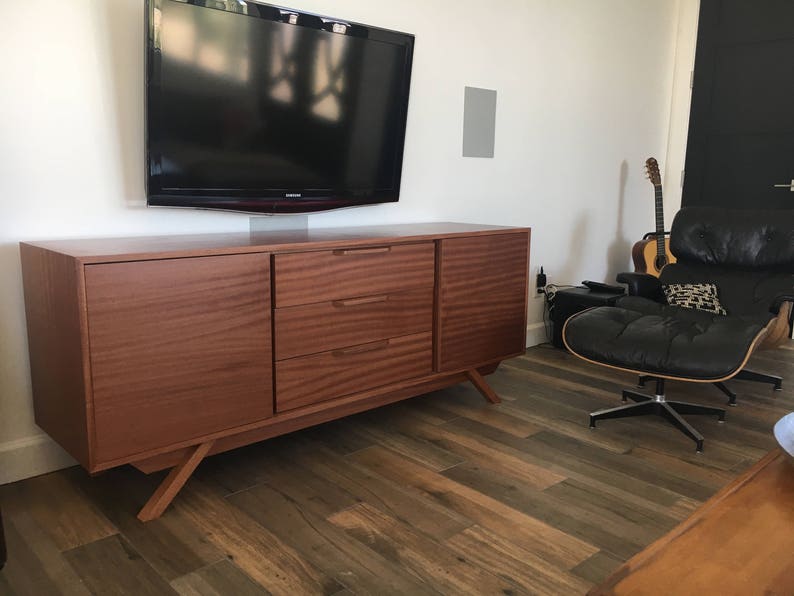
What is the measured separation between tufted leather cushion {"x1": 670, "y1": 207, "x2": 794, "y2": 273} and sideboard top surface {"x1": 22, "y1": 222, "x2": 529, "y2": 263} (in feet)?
3.48

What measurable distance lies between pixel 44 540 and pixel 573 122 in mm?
3428

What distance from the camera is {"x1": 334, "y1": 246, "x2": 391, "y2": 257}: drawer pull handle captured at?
235cm

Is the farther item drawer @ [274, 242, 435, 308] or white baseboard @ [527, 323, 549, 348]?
white baseboard @ [527, 323, 549, 348]

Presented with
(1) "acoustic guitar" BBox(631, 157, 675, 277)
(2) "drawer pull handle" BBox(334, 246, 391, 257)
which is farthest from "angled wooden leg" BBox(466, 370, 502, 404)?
(1) "acoustic guitar" BBox(631, 157, 675, 277)

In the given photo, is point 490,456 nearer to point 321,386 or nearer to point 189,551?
point 321,386

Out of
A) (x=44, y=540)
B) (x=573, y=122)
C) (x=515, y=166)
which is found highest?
(x=573, y=122)

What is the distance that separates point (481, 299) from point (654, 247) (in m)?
1.81

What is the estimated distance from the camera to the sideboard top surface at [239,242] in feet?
6.22

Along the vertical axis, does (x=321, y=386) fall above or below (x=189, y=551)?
above

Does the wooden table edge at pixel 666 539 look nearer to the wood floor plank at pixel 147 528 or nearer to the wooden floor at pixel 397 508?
the wooden floor at pixel 397 508

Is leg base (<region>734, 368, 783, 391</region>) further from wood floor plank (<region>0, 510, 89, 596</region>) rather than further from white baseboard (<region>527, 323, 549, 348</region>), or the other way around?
wood floor plank (<region>0, 510, 89, 596</region>)

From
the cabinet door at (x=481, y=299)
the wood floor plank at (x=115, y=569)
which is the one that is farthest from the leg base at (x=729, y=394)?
the wood floor plank at (x=115, y=569)

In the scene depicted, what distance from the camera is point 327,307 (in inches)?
92.0

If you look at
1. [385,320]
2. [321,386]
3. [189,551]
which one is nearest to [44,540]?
[189,551]
